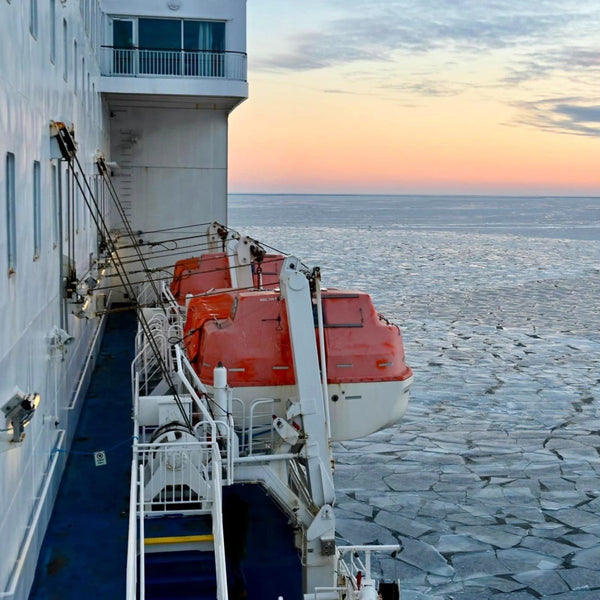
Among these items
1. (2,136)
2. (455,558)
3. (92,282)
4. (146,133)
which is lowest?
(455,558)

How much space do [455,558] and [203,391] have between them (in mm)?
3506

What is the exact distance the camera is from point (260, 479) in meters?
7.75

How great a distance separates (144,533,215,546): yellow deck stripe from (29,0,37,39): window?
3604 mm

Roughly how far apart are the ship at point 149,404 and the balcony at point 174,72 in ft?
7.93

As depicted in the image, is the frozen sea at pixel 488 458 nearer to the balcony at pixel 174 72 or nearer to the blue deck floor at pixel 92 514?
the blue deck floor at pixel 92 514

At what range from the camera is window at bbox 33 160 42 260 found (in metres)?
6.03

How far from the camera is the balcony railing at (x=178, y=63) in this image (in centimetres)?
1574

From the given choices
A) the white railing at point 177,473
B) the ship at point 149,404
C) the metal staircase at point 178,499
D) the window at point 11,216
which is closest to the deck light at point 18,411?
the ship at point 149,404

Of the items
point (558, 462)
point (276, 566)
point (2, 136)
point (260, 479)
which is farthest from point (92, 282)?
point (558, 462)

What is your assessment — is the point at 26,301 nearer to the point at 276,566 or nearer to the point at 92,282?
the point at 92,282

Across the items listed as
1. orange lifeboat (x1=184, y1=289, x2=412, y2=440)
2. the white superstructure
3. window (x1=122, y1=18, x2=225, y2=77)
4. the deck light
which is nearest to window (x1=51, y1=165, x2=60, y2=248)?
the white superstructure

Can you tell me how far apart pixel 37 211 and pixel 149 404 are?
88.3 inches

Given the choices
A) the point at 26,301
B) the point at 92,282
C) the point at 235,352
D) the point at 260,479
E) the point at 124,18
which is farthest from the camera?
the point at 124,18

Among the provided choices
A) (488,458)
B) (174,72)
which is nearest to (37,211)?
(488,458)
